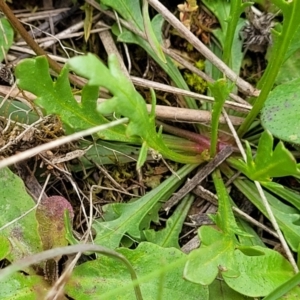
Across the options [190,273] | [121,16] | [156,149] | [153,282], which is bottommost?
[153,282]

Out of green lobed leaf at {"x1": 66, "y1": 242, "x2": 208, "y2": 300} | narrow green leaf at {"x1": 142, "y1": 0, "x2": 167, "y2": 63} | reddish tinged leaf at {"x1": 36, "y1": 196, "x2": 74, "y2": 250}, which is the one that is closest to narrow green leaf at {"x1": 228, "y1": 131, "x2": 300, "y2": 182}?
green lobed leaf at {"x1": 66, "y1": 242, "x2": 208, "y2": 300}

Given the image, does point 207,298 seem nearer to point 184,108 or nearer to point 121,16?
point 184,108

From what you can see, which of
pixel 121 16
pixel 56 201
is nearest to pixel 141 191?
pixel 56 201

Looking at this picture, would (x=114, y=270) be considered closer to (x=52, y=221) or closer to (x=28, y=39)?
(x=52, y=221)

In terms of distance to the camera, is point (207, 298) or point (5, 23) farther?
point (5, 23)

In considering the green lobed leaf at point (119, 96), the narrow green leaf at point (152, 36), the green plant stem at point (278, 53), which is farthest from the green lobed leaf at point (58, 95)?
the green plant stem at point (278, 53)

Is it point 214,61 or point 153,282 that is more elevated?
point 214,61
